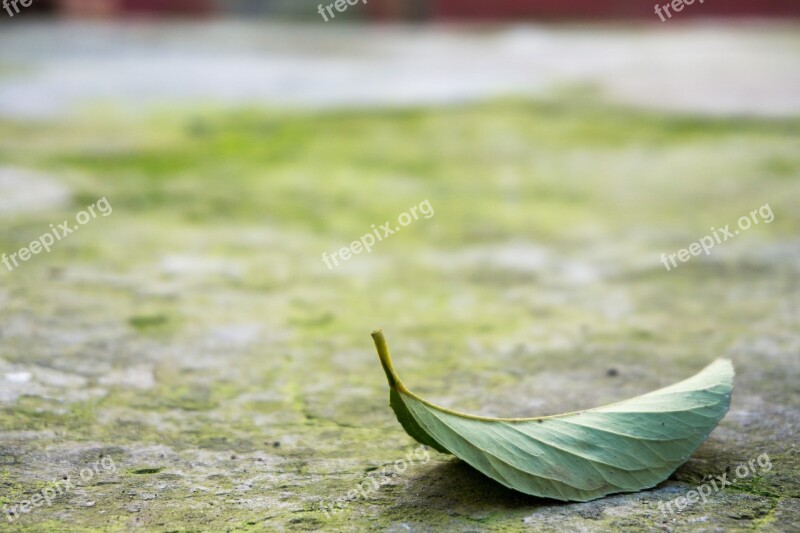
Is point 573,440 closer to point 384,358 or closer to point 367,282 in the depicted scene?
point 384,358

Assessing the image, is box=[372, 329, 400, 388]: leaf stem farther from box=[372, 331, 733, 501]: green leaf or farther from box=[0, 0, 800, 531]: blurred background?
box=[0, 0, 800, 531]: blurred background

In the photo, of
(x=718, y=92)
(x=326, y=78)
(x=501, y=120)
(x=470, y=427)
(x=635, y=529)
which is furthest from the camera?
(x=326, y=78)

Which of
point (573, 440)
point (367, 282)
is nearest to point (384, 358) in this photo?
point (573, 440)

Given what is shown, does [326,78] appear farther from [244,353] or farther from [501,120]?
[244,353]

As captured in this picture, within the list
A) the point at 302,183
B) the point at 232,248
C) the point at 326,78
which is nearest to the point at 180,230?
the point at 232,248

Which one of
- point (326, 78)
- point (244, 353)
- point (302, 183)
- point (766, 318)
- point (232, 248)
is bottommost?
point (766, 318)

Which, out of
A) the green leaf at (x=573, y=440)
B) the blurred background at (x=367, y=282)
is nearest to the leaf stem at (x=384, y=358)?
the green leaf at (x=573, y=440)
